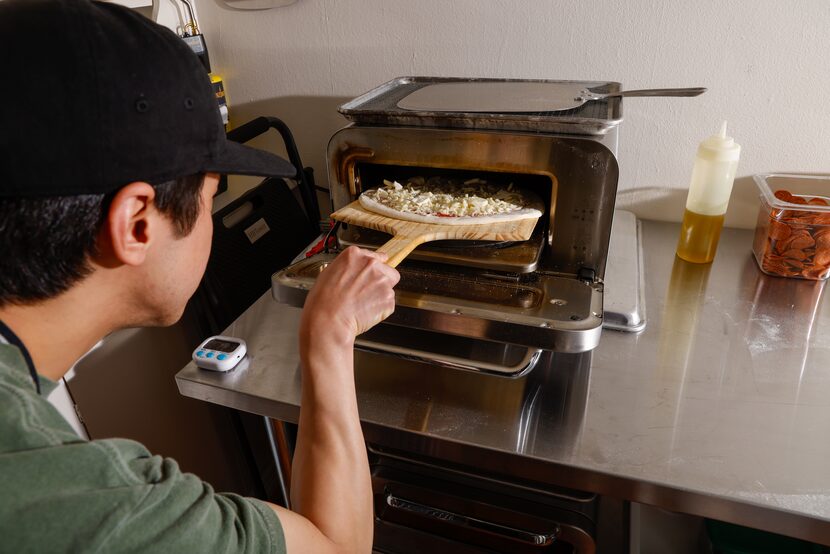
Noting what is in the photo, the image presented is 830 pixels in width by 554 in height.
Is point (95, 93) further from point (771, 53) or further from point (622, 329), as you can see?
point (771, 53)

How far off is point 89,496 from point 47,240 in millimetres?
247

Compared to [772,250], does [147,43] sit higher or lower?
higher

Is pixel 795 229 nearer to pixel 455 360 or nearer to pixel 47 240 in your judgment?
pixel 455 360

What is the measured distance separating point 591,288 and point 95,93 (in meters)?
0.73

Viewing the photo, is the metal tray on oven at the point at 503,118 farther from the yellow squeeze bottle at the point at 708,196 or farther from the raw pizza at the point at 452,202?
the yellow squeeze bottle at the point at 708,196

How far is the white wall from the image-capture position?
1.17 meters

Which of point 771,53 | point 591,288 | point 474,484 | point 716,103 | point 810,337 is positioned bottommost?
point 474,484

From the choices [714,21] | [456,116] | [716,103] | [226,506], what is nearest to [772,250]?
[716,103]

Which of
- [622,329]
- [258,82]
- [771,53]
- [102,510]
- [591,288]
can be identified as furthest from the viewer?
[258,82]

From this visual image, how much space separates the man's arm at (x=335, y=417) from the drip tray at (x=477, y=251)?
15 cm

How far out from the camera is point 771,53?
1.17 metres

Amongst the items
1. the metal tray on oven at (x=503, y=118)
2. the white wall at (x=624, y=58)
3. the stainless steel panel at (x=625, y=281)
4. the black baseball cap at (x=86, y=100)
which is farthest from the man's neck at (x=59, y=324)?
the white wall at (x=624, y=58)

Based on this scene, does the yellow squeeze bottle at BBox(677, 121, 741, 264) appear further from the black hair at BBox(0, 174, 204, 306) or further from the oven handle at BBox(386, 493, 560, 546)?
the black hair at BBox(0, 174, 204, 306)

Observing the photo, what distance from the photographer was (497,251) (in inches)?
38.3
